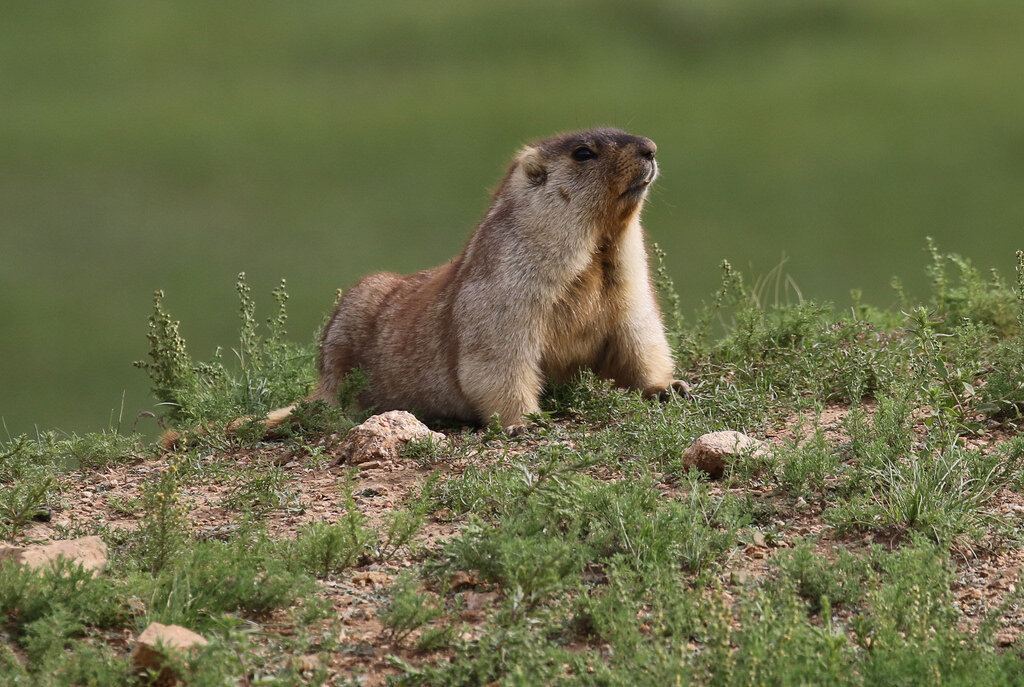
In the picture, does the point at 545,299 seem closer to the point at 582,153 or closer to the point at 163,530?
the point at 582,153

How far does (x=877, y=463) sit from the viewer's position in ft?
16.8

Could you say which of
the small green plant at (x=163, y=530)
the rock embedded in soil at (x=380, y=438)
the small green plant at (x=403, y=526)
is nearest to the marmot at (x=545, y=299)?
the rock embedded in soil at (x=380, y=438)

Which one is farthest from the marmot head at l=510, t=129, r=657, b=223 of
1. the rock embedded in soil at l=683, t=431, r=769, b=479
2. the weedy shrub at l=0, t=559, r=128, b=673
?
the weedy shrub at l=0, t=559, r=128, b=673

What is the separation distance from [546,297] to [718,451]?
6.26ft

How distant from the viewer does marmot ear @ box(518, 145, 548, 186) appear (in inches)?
281

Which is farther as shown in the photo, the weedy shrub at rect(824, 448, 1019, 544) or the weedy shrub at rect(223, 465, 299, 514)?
the weedy shrub at rect(223, 465, 299, 514)

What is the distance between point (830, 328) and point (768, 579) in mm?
4064

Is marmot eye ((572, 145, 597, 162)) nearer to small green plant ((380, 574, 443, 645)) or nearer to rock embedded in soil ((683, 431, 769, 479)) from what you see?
rock embedded in soil ((683, 431, 769, 479))

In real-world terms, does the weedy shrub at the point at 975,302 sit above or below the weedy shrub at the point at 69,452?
above

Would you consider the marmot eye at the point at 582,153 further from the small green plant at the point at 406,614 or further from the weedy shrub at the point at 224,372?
the small green plant at the point at 406,614

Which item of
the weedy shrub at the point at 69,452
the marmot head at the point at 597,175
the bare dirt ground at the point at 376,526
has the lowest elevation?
the bare dirt ground at the point at 376,526

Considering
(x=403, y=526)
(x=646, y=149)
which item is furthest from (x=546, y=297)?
(x=403, y=526)

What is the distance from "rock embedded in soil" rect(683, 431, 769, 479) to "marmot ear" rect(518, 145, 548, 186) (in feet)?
7.71

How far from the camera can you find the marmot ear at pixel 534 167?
Result: 7141mm
